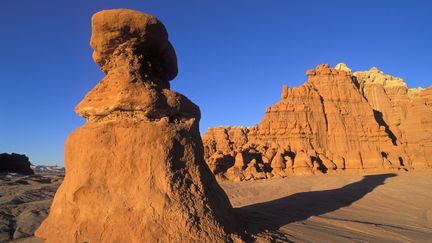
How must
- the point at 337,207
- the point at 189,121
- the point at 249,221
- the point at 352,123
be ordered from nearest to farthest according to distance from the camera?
the point at 189,121 < the point at 249,221 < the point at 337,207 < the point at 352,123

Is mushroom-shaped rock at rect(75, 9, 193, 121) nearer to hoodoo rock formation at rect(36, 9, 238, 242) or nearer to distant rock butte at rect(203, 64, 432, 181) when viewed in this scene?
hoodoo rock formation at rect(36, 9, 238, 242)

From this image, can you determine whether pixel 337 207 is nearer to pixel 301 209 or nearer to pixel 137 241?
pixel 301 209

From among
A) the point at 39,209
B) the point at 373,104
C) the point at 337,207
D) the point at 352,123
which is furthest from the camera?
the point at 373,104

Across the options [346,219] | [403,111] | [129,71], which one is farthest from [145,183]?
[403,111]

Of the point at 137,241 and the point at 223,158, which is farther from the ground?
the point at 223,158

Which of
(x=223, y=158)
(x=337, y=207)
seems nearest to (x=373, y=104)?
(x=223, y=158)

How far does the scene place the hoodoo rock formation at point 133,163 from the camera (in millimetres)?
4203

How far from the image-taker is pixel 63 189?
4.92m

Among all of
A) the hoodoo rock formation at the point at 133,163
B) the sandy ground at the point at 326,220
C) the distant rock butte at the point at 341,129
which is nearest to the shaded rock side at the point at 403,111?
the distant rock butte at the point at 341,129

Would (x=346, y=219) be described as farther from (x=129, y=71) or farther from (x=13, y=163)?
(x=13, y=163)

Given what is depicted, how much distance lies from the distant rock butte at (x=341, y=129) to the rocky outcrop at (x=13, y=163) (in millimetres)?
18497

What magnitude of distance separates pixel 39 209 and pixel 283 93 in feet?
110

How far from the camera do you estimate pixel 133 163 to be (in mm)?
4520

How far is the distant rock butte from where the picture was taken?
98.3 feet
